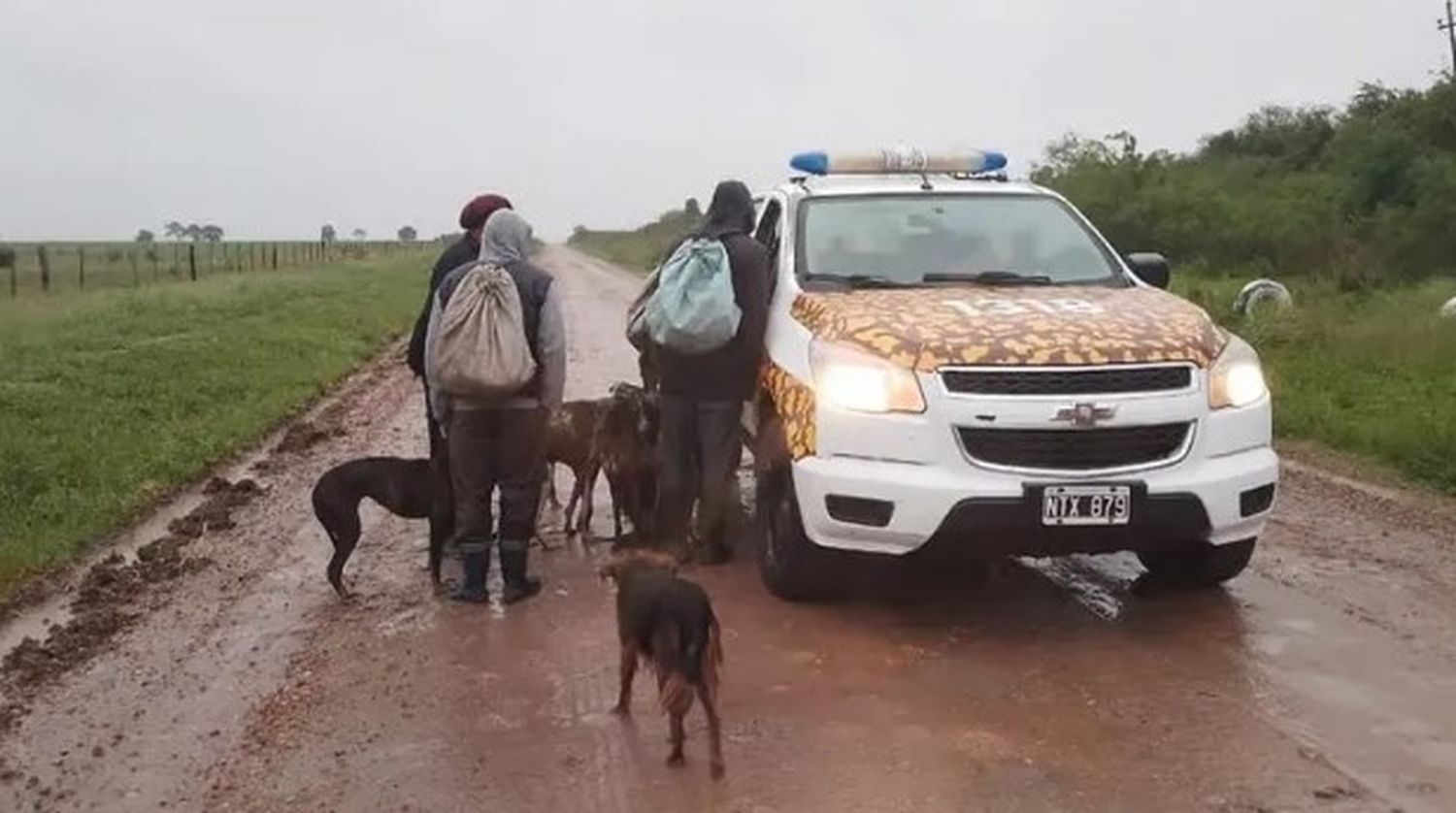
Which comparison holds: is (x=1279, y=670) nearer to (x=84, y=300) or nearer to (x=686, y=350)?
(x=686, y=350)

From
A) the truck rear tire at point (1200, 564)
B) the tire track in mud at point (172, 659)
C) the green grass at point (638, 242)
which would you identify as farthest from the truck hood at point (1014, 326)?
the green grass at point (638, 242)

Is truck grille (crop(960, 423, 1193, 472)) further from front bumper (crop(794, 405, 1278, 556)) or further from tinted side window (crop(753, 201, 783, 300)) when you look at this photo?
tinted side window (crop(753, 201, 783, 300))

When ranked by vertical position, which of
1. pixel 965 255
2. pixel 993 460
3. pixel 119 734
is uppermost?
pixel 965 255

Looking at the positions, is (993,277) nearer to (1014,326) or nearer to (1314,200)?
(1014,326)

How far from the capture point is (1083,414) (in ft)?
Result: 20.1

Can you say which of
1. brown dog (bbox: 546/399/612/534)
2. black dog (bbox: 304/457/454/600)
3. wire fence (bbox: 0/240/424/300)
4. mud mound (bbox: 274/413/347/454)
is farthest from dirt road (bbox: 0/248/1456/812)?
wire fence (bbox: 0/240/424/300)

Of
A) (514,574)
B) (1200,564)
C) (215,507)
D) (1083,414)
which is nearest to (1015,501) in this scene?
(1083,414)

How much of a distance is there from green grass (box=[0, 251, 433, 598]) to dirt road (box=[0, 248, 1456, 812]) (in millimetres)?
1590

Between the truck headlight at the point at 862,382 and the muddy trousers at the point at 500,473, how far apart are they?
151 centimetres

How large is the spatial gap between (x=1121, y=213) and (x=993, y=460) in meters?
33.8

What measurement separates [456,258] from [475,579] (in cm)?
186

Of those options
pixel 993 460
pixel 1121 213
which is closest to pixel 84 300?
pixel 1121 213

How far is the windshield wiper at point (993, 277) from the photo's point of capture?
7484mm

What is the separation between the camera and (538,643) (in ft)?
21.6
